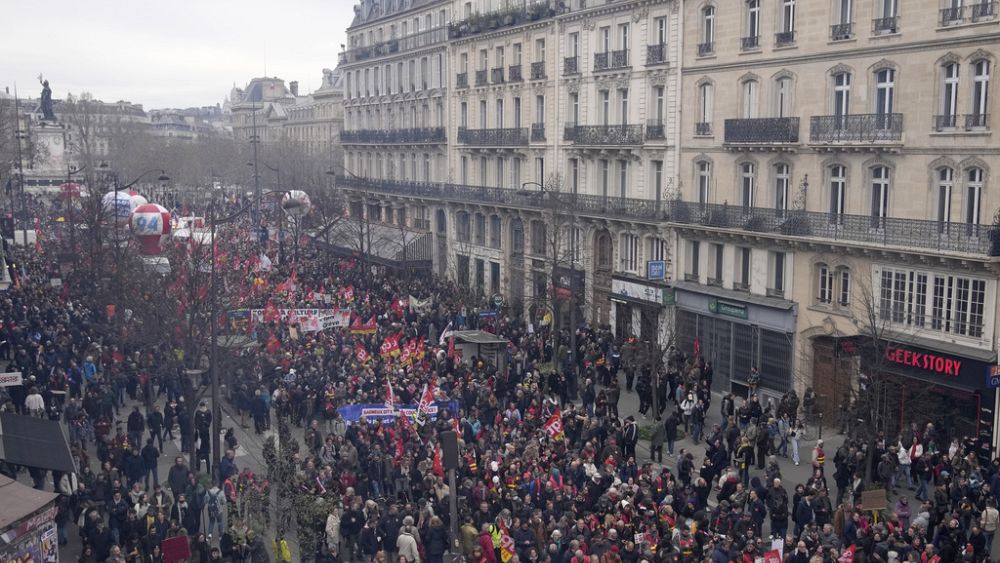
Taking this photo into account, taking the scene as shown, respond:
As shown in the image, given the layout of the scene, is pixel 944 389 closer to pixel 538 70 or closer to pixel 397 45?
pixel 538 70

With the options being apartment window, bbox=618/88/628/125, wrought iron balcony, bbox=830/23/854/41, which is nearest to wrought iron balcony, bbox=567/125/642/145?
apartment window, bbox=618/88/628/125

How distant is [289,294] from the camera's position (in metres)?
42.8

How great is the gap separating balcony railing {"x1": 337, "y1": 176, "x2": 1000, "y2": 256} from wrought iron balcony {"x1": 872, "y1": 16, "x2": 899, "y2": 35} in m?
5.47

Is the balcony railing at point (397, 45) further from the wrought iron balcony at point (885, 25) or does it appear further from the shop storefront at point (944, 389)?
the shop storefront at point (944, 389)

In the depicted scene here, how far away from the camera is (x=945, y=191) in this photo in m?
28.3

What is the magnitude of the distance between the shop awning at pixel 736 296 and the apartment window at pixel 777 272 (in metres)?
0.36

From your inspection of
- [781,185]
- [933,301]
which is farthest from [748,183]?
[933,301]

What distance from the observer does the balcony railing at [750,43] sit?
34566mm

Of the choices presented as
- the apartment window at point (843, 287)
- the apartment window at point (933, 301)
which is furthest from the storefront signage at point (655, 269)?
the apartment window at point (933, 301)

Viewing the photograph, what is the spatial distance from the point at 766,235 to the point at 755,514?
15.2m

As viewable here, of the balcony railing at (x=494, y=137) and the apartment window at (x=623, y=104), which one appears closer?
the apartment window at (x=623, y=104)

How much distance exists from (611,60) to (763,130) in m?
10.2

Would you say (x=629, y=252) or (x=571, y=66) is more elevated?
(x=571, y=66)

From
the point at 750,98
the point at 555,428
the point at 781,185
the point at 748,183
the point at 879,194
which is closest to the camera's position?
the point at 555,428
